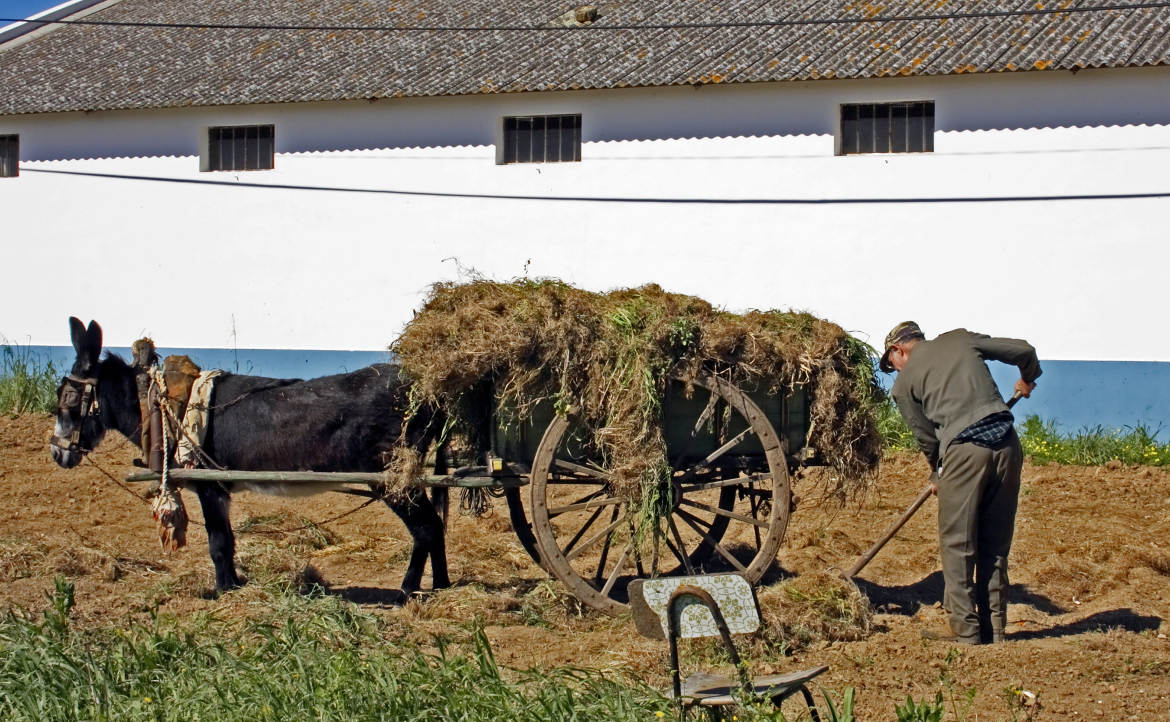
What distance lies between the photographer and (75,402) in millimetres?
7465

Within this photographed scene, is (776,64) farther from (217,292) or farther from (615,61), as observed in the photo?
(217,292)

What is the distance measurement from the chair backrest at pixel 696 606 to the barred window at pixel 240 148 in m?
13.2

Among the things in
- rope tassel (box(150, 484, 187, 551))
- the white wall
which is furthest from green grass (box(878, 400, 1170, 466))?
rope tassel (box(150, 484, 187, 551))

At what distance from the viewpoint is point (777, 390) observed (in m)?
6.78

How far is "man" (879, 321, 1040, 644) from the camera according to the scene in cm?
629

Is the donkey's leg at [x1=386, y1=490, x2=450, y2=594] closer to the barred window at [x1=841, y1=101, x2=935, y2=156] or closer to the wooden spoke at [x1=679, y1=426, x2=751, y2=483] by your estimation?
the wooden spoke at [x1=679, y1=426, x2=751, y2=483]

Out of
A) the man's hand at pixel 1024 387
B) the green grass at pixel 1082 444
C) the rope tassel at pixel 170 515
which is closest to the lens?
the man's hand at pixel 1024 387

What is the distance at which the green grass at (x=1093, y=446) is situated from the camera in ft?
40.1

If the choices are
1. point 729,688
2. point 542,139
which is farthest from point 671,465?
point 542,139

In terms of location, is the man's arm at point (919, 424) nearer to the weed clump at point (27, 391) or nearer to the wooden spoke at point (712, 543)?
the wooden spoke at point (712, 543)

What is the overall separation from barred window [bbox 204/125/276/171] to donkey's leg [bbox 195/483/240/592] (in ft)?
32.5

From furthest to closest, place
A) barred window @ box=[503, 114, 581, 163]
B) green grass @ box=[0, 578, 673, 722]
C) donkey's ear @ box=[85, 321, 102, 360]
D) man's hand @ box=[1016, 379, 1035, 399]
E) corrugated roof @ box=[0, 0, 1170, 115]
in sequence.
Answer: barred window @ box=[503, 114, 581, 163], corrugated roof @ box=[0, 0, 1170, 115], donkey's ear @ box=[85, 321, 102, 360], man's hand @ box=[1016, 379, 1035, 399], green grass @ box=[0, 578, 673, 722]

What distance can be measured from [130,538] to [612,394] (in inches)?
191

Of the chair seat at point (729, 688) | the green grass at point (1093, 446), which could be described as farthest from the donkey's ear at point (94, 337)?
the green grass at point (1093, 446)
